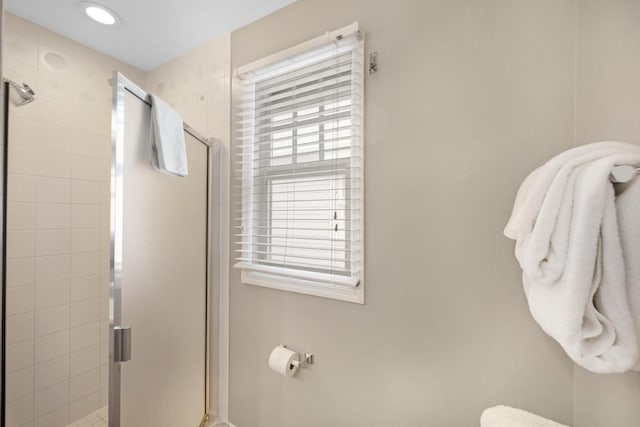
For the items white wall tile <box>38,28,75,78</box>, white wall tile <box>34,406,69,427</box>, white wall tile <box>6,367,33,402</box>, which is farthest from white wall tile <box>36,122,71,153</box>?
white wall tile <box>34,406,69,427</box>

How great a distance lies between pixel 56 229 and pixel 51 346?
0.67 metres

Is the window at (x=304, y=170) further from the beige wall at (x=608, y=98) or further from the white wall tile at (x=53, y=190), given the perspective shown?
the white wall tile at (x=53, y=190)

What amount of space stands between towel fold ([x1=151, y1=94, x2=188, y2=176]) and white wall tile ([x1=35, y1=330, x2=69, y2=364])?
135 centimetres

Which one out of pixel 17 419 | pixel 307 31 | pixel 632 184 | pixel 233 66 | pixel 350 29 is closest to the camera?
pixel 632 184

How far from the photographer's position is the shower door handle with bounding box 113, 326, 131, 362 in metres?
0.82

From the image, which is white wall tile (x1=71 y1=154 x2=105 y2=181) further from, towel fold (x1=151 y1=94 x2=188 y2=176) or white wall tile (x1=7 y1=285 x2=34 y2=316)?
towel fold (x1=151 y1=94 x2=188 y2=176)

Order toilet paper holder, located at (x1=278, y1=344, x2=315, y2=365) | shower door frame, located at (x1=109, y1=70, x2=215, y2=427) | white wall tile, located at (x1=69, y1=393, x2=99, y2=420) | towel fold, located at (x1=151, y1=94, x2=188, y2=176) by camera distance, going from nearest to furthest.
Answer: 1. shower door frame, located at (x1=109, y1=70, x2=215, y2=427)
2. towel fold, located at (x1=151, y1=94, x2=188, y2=176)
3. toilet paper holder, located at (x1=278, y1=344, x2=315, y2=365)
4. white wall tile, located at (x1=69, y1=393, x2=99, y2=420)

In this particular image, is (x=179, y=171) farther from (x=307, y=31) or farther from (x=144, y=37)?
(x=144, y=37)

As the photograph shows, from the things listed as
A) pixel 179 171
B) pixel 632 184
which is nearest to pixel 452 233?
pixel 632 184

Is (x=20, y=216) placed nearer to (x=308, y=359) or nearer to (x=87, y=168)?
(x=87, y=168)

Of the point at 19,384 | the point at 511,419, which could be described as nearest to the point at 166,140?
the point at 511,419

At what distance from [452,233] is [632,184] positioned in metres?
0.45

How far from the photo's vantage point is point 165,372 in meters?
1.10

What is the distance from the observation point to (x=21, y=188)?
1357 mm
